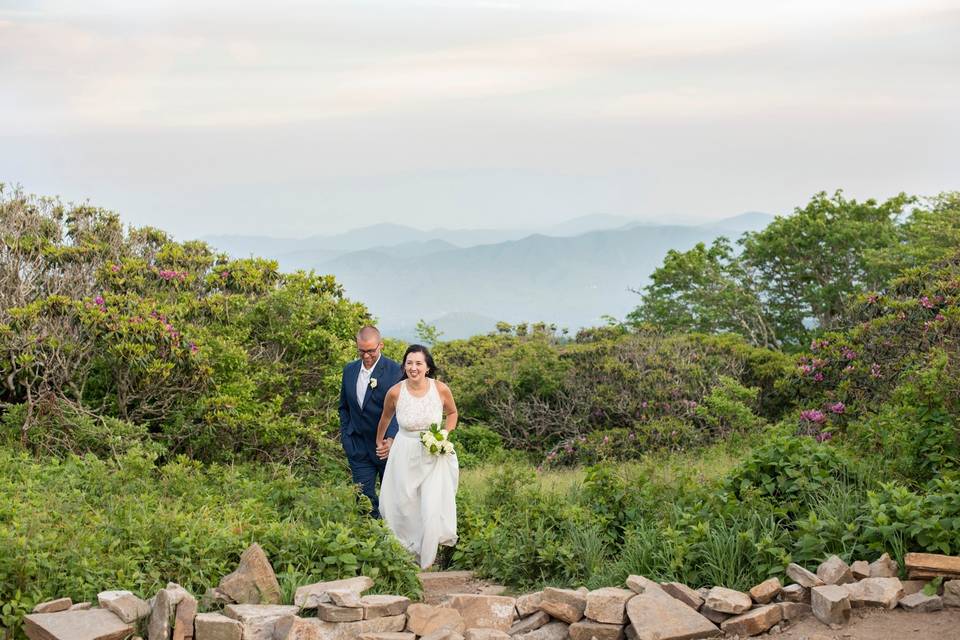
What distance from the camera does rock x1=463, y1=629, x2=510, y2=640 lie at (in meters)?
6.16

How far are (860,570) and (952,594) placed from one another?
1.77ft

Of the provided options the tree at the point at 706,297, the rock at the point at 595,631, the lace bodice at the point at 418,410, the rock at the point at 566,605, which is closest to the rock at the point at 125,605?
the rock at the point at 566,605

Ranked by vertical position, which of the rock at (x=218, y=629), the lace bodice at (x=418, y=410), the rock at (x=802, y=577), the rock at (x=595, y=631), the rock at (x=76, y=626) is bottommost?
the rock at (x=595, y=631)

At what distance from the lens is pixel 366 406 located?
360 inches

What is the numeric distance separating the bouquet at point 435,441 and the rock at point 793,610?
3092mm

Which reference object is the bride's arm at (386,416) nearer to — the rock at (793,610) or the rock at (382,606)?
the rock at (382,606)

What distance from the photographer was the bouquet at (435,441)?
8.51 meters

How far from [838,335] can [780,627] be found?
767 cm

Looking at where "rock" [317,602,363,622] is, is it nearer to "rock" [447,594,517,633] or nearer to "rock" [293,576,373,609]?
"rock" [293,576,373,609]

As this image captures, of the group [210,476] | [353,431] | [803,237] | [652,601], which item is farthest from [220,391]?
[803,237]

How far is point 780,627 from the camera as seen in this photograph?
6289 mm

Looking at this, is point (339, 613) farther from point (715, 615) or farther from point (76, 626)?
point (715, 615)

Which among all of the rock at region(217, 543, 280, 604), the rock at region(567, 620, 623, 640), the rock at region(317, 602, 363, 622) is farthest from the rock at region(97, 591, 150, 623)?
the rock at region(567, 620, 623, 640)

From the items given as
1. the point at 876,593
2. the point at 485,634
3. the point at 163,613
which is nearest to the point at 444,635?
the point at 485,634
